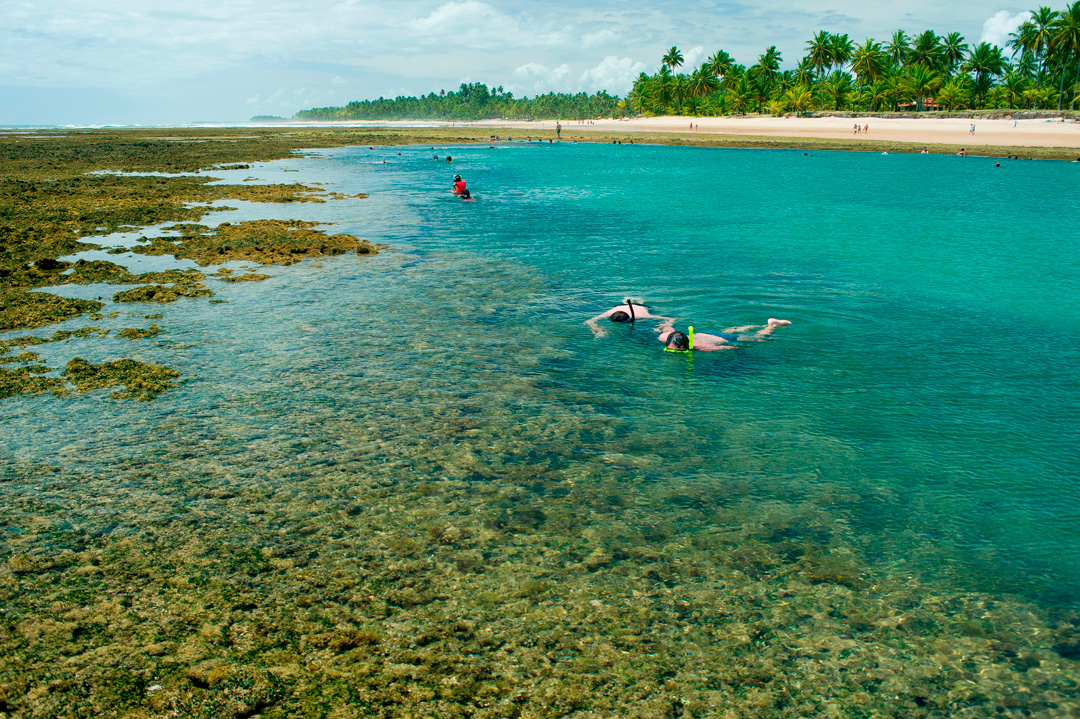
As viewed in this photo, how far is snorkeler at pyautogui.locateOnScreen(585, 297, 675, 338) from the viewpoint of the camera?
16.6 metres

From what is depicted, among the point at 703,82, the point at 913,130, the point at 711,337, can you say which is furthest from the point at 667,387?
the point at 703,82

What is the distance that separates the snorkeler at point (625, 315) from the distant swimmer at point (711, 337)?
2.56 ft

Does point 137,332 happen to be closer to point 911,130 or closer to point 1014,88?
point 911,130

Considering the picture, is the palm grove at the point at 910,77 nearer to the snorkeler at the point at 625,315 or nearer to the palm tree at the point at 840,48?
the palm tree at the point at 840,48

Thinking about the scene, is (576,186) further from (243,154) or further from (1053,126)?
(1053,126)

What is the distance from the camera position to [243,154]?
74.9 m

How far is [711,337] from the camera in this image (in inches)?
606

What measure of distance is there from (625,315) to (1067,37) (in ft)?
450

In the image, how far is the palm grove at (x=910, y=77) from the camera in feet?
376

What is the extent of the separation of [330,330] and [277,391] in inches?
157

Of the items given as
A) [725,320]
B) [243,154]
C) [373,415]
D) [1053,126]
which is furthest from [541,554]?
[1053,126]

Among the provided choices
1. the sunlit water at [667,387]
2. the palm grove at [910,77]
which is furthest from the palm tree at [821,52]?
the sunlit water at [667,387]

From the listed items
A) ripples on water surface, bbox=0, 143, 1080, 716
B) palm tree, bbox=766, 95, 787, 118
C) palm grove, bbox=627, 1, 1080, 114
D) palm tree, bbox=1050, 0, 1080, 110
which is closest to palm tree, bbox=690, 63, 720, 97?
palm grove, bbox=627, 1, 1080, 114

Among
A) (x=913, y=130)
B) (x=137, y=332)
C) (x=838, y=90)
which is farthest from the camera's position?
(x=838, y=90)
